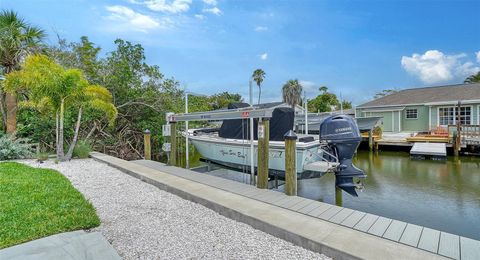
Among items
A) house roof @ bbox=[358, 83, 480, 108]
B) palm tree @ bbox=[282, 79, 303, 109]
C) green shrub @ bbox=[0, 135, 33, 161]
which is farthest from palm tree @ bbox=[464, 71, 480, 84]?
green shrub @ bbox=[0, 135, 33, 161]

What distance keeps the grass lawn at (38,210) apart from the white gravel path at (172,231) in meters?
0.28

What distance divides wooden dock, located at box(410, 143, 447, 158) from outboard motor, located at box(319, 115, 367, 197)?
932 centimetres

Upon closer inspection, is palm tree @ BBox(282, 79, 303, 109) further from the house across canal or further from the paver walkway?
the paver walkway

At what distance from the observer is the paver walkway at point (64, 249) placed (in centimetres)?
252

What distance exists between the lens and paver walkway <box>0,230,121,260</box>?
2.52m

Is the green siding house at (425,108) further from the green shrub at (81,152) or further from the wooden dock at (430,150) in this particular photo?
the green shrub at (81,152)

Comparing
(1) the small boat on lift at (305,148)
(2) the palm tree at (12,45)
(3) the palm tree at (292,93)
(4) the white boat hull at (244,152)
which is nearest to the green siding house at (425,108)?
(3) the palm tree at (292,93)

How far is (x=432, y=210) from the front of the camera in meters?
5.77

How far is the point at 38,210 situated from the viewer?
12.1 ft

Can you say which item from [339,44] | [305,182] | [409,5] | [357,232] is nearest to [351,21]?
[409,5]

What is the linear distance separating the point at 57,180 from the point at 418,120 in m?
22.2

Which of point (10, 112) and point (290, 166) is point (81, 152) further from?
point (290, 166)

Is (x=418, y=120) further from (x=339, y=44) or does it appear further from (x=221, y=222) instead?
(x=221, y=222)

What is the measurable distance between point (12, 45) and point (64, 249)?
10.4m
